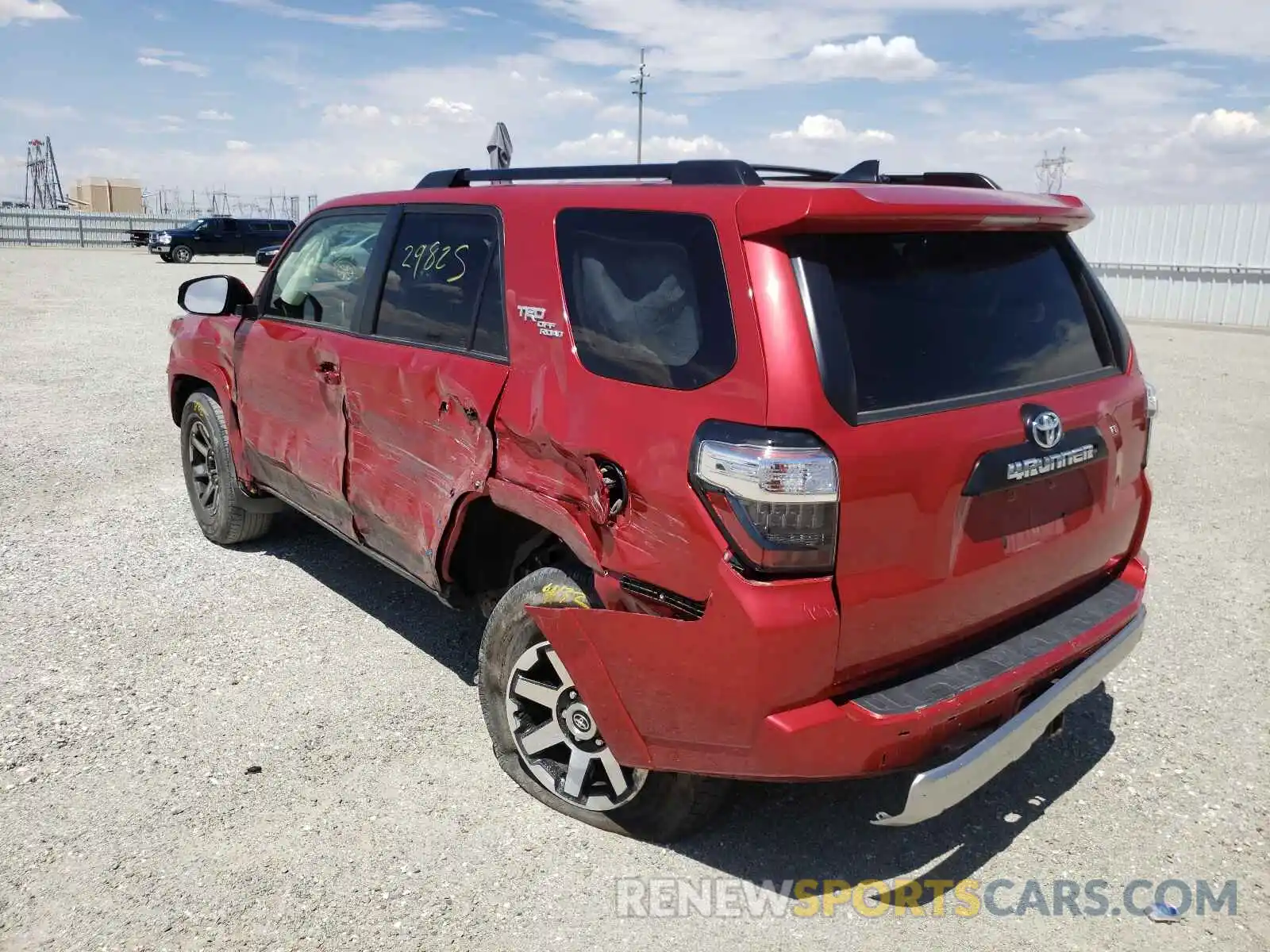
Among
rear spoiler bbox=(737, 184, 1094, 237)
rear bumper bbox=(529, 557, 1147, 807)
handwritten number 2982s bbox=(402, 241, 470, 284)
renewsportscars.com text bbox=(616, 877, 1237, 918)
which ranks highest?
rear spoiler bbox=(737, 184, 1094, 237)

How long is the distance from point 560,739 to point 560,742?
0.02 metres

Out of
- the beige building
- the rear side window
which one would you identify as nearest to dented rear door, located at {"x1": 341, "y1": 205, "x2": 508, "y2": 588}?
the rear side window

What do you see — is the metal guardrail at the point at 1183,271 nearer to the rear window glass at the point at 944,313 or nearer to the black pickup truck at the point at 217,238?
the rear window glass at the point at 944,313

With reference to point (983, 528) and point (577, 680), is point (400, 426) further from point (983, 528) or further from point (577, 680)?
point (983, 528)

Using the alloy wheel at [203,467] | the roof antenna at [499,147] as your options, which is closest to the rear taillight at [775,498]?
the alloy wheel at [203,467]

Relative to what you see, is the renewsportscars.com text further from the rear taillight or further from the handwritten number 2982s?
the handwritten number 2982s

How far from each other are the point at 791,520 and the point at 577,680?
82cm

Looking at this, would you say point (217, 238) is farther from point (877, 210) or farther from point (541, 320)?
point (877, 210)

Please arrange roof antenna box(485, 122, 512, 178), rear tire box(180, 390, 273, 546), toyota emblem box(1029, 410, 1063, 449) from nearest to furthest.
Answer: toyota emblem box(1029, 410, 1063, 449), rear tire box(180, 390, 273, 546), roof antenna box(485, 122, 512, 178)

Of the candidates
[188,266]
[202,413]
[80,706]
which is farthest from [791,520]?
[188,266]

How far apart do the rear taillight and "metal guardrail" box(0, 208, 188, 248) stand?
131 feet

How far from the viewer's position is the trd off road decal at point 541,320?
2891mm

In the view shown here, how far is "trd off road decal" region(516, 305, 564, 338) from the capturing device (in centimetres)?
289

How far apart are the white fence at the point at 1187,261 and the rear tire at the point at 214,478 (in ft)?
67.3
